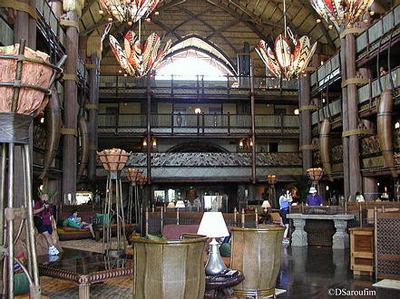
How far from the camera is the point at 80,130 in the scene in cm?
2147

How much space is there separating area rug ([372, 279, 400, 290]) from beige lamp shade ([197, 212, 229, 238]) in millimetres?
3399

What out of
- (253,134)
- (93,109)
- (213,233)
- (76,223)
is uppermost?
(93,109)

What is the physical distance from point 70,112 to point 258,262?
50.7ft

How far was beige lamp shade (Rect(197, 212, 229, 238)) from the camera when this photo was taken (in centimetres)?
507

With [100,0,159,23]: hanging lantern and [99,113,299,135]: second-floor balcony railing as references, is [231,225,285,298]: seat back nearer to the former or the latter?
[100,0,159,23]: hanging lantern

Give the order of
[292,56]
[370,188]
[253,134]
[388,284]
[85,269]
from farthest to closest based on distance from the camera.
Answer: [253,134], [370,188], [292,56], [388,284], [85,269]

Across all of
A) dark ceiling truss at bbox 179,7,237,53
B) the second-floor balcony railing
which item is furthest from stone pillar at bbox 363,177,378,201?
dark ceiling truss at bbox 179,7,237,53

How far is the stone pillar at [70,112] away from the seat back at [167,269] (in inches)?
602

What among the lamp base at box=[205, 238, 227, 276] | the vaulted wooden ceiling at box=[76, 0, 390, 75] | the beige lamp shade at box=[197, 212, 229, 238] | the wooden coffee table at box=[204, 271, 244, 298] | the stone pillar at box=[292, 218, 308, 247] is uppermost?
the vaulted wooden ceiling at box=[76, 0, 390, 75]

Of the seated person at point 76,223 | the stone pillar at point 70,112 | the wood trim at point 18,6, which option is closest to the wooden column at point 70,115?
the stone pillar at point 70,112

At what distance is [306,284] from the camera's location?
733 cm

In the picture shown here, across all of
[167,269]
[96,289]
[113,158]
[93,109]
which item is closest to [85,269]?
[96,289]

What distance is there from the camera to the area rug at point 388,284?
22.9 ft

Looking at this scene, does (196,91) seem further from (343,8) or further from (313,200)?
(343,8)
